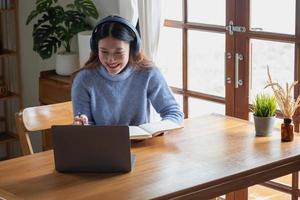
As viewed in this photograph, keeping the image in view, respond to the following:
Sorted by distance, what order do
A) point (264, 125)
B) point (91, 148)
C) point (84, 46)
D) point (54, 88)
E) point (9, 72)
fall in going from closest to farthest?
point (91, 148) → point (264, 125) → point (84, 46) → point (54, 88) → point (9, 72)

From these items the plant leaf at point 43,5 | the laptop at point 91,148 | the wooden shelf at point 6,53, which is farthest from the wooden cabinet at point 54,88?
the laptop at point 91,148

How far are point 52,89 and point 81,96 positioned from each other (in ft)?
4.14

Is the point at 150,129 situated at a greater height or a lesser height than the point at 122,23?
lesser

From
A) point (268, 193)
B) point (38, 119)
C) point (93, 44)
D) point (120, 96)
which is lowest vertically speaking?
point (268, 193)

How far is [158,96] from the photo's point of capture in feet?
9.07

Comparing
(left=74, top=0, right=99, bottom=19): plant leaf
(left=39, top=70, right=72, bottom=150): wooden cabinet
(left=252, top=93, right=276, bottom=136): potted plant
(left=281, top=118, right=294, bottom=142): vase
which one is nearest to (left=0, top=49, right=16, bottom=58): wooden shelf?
(left=39, top=70, right=72, bottom=150): wooden cabinet

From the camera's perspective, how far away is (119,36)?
8.45 ft

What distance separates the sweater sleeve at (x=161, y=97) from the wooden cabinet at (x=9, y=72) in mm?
1924

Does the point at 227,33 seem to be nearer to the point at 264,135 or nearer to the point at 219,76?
the point at 219,76

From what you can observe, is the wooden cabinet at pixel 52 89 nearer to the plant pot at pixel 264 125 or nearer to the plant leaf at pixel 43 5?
the plant leaf at pixel 43 5

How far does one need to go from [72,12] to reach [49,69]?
0.66 m

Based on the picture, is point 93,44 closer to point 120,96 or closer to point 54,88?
point 120,96

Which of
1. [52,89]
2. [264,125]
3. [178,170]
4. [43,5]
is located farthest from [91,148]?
[43,5]

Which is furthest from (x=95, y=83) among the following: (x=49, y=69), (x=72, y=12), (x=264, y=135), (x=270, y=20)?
(x=49, y=69)
